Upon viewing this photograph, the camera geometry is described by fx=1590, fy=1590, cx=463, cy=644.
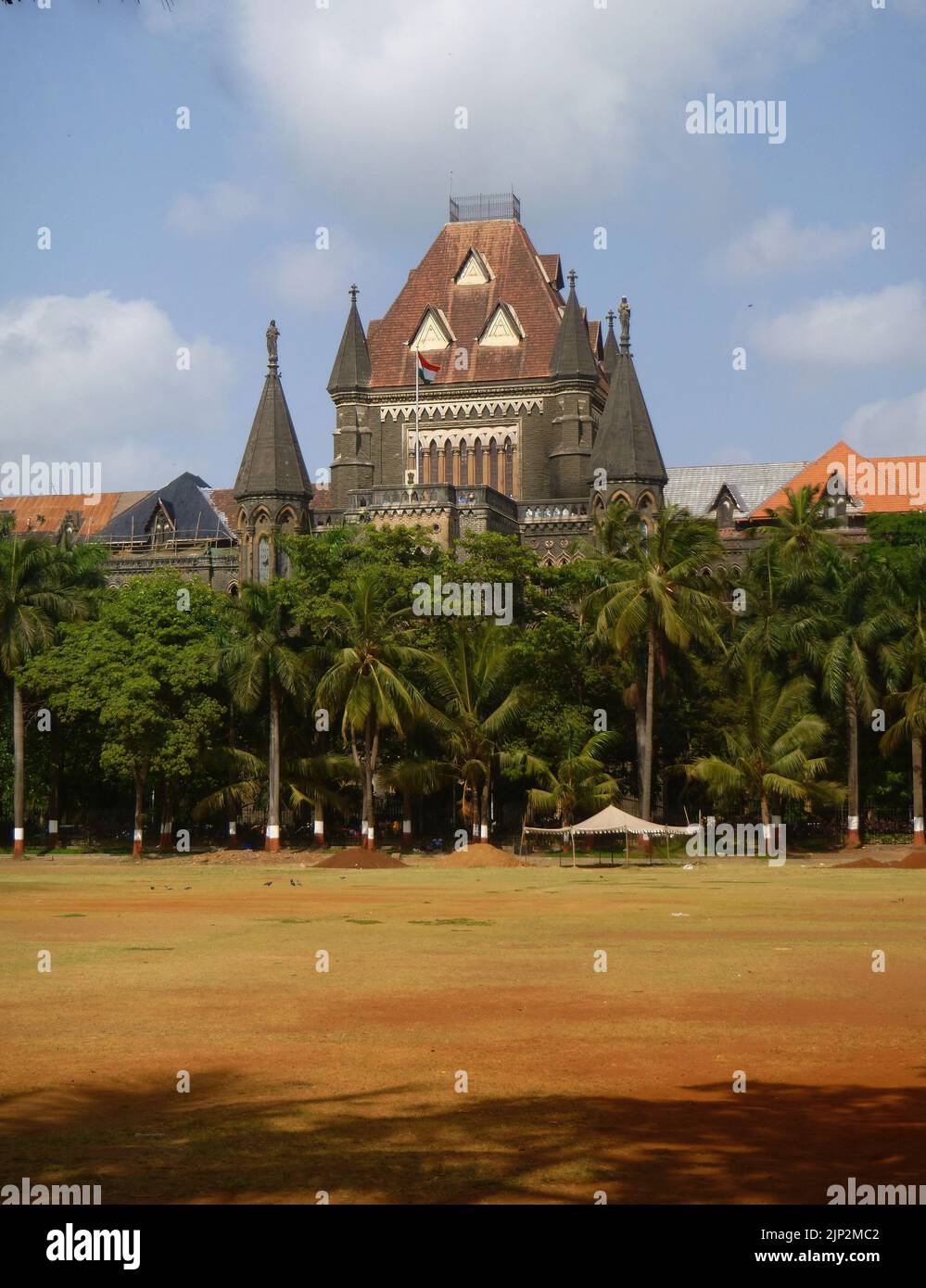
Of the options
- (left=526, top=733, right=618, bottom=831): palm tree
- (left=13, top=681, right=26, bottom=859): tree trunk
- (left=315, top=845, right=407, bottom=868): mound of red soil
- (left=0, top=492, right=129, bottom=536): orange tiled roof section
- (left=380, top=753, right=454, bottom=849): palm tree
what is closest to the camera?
(left=315, top=845, right=407, bottom=868): mound of red soil

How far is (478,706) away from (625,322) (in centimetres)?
2735

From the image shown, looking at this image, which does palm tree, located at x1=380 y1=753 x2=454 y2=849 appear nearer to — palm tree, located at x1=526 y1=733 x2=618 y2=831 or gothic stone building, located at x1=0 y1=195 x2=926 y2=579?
palm tree, located at x1=526 y1=733 x2=618 y2=831

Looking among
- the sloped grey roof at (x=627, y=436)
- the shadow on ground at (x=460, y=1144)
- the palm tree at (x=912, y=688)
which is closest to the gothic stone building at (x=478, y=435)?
the sloped grey roof at (x=627, y=436)

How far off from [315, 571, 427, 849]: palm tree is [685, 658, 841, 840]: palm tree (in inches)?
413

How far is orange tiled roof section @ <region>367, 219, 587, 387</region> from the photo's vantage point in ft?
278

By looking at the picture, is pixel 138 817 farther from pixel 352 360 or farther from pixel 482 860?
pixel 352 360

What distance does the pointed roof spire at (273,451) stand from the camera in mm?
75625

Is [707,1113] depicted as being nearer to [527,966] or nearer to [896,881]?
[527,966]

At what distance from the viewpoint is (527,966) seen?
20672 millimetres

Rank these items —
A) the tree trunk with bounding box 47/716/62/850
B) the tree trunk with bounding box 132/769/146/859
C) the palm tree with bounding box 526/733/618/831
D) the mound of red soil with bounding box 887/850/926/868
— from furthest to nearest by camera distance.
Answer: the tree trunk with bounding box 47/716/62/850 → the palm tree with bounding box 526/733/618/831 → the tree trunk with bounding box 132/769/146/859 → the mound of red soil with bounding box 887/850/926/868

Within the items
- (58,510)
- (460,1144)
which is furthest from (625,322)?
(460,1144)

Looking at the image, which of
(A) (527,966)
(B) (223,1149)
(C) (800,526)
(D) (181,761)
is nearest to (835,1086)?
(B) (223,1149)

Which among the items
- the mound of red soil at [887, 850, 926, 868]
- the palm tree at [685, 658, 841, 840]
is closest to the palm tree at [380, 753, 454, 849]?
the palm tree at [685, 658, 841, 840]
